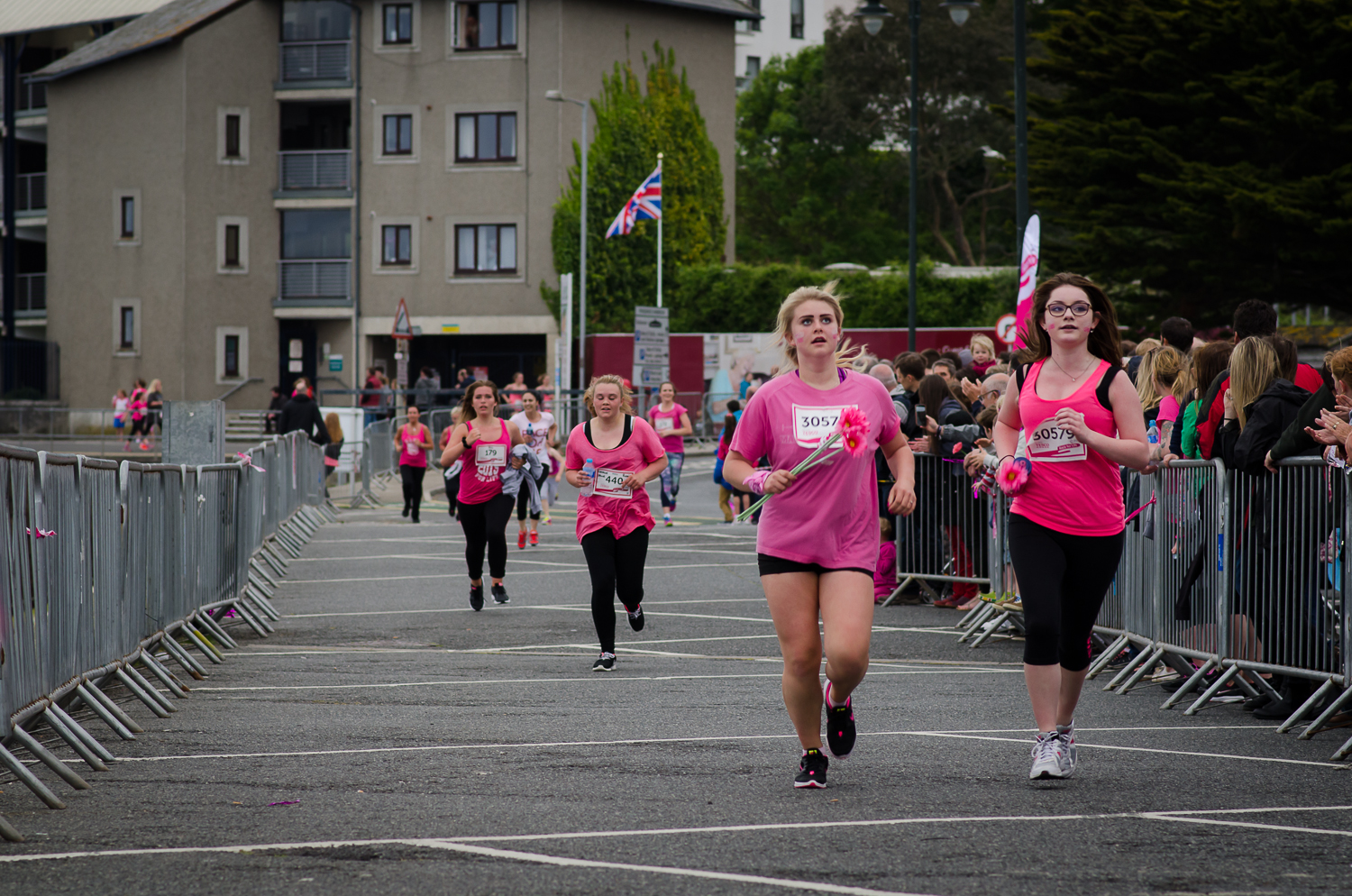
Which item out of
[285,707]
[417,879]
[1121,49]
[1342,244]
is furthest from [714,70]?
[417,879]

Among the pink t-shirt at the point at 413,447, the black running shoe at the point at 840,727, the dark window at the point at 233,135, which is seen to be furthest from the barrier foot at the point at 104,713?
the dark window at the point at 233,135

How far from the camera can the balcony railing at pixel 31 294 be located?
2242 inches

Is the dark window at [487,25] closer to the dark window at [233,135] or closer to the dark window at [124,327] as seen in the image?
the dark window at [233,135]

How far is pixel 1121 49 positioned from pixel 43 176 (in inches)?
1638

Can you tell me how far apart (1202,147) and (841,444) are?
23.5 metres

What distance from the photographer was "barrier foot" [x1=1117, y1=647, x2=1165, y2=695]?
9.02 metres

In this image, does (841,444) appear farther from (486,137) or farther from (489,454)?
(486,137)

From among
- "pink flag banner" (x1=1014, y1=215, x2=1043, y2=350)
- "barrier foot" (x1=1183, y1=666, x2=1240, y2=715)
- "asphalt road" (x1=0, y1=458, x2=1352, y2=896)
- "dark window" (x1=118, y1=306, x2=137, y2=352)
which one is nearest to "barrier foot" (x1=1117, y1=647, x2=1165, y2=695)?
"asphalt road" (x1=0, y1=458, x2=1352, y2=896)

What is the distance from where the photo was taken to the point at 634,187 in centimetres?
5053

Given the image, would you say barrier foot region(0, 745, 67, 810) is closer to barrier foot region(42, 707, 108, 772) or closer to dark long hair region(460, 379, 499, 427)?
barrier foot region(42, 707, 108, 772)

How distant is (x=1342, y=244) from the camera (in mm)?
25828

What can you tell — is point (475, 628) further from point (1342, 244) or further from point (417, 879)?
point (1342, 244)

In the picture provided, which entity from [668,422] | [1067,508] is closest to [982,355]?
[668,422]

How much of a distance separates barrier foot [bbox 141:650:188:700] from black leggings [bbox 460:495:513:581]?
16.8 ft
